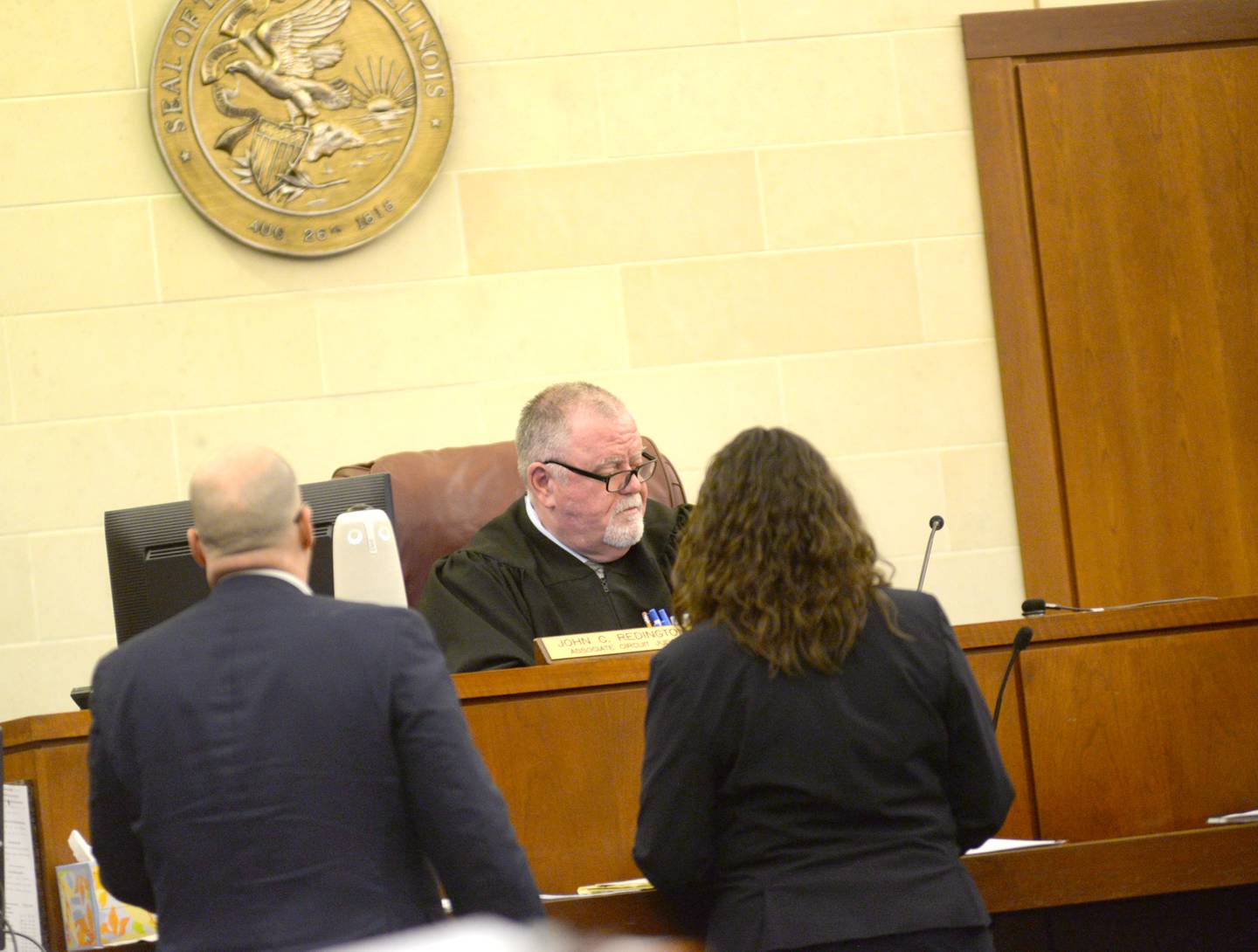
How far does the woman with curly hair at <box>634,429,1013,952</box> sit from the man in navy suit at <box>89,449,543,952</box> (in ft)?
0.76

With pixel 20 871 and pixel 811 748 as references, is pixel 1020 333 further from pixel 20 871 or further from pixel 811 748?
pixel 20 871

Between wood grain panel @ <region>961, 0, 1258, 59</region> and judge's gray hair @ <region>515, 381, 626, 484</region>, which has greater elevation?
wood grain panel @ <region>961, 0, 1258, 59</region>

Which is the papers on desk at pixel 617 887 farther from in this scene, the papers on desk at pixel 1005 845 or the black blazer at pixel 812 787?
the papers on desk at pixel 1005 845

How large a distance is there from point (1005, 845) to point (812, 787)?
58 centimetres

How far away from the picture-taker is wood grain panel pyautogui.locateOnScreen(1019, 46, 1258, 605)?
4094mm

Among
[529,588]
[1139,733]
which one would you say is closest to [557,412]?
[529,588]

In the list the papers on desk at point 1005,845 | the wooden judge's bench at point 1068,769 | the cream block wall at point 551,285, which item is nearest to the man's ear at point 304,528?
the wooden judge's bench at point 1068,769

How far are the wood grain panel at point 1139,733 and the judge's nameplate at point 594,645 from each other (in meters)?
0.59

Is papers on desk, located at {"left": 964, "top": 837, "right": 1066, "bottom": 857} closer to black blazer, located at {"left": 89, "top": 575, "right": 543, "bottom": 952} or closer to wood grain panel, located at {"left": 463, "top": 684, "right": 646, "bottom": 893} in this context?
wood grain panel, located at {"left": 463, "top": 684, "right": 646, "bottom": 893}

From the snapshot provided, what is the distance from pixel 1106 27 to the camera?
415cm

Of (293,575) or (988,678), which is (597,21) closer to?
(988,678)

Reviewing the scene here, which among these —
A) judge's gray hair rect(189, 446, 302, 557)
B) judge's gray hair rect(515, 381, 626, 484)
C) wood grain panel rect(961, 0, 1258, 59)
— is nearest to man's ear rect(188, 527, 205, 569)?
judge's gray hair rect(189, 446, 302, 557)

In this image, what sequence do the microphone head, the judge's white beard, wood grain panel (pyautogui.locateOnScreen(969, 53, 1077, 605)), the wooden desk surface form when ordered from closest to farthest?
the wooden desk surface
the microphone head
the judge's white beard
wood grain panel (pyautogui.locateOnScreen(969, 53, 1077, 605))

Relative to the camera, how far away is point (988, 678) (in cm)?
231
